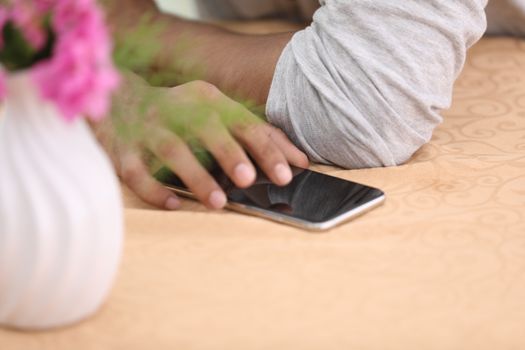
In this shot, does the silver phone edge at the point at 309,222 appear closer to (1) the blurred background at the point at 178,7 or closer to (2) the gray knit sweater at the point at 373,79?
(2) the gray knit sweater at the point at 373,79

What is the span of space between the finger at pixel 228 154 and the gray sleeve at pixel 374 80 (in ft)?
0.54

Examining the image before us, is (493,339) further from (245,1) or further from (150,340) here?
(245,1)

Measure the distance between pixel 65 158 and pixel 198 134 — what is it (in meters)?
0.32

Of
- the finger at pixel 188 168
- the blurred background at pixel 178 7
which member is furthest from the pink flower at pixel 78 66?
the blurred background at pixel 178 7

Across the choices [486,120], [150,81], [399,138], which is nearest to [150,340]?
[150,81]

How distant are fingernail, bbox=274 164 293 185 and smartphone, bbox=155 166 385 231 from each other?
0.04 feet

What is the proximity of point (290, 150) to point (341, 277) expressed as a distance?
31 centimetres

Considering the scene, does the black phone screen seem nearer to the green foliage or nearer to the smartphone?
the smartphone

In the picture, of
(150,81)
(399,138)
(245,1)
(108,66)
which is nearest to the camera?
(108,66)

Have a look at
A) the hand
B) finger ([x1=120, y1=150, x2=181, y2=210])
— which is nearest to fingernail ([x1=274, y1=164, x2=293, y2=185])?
the hand

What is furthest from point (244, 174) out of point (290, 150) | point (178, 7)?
point (178, 7)

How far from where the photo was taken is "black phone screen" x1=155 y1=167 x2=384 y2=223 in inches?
39.6

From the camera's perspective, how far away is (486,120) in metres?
1.34

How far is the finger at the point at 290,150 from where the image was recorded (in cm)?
115
